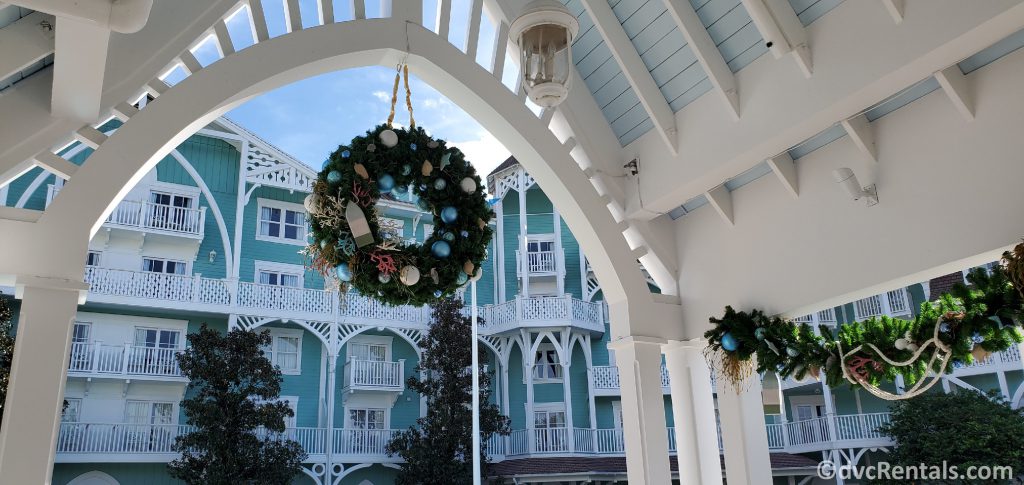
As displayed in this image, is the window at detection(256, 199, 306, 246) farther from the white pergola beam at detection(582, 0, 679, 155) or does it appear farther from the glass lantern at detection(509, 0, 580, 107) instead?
the glass lantern at detection(509, 0, 580, 107)

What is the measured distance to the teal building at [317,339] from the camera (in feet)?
43.3

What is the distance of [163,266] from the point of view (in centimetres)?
1430

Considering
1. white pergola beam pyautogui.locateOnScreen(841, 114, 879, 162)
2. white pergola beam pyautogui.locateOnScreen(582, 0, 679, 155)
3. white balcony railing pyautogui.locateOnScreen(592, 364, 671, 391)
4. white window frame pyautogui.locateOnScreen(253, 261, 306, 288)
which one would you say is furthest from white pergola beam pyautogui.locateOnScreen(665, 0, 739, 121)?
white balcony railing pyautogui.locateOnScreen(592, 364, 671, 391)

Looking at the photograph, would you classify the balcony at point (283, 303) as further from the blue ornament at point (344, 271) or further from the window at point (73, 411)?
the blue ornament at point (344, 271)

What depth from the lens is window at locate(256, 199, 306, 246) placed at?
15641 mm

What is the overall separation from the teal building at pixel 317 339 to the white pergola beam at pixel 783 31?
10316 mm

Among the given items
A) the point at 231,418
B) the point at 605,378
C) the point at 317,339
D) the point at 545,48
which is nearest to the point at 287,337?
the point at 317,339

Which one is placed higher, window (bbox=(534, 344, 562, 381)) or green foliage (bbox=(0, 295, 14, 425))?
window (bbox=(534, 344, 562, 381))

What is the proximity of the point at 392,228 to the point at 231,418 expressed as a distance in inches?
357

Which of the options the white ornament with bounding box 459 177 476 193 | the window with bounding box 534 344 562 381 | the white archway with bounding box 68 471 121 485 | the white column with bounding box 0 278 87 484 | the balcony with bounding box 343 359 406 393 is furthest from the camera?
the window with bounding box 534 344 562 381

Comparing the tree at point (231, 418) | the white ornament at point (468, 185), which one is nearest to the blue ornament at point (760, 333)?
the white ornament at point (468, 185)

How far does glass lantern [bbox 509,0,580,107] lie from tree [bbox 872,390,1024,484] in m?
11.4

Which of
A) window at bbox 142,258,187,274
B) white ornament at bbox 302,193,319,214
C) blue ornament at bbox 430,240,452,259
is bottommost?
blue ornament at bbox 430,240,452,259

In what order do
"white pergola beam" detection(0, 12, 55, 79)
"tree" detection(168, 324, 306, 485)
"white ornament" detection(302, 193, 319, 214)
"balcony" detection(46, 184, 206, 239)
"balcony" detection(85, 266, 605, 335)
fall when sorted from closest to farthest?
"white pergola beam" detection(0, 12, 55, 79)
"white ornament" detection(302, 193, 319, 214)
"tree" detection(168, 324, 306, 485)
"balcony" detection(85, 266, 605, 335)
"balcony" detection(46, 184, 206, 239)
